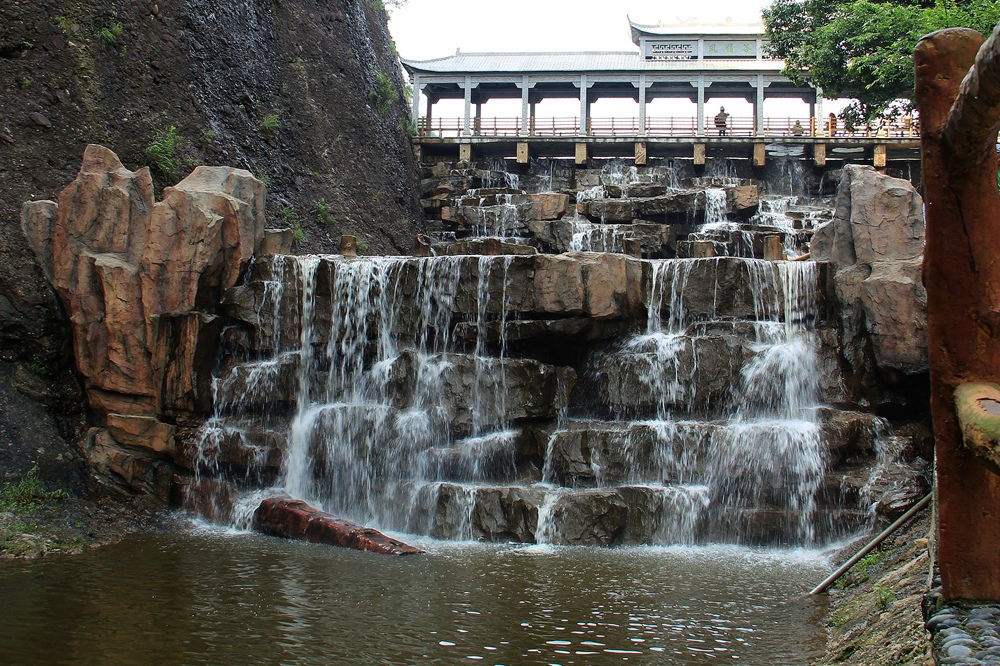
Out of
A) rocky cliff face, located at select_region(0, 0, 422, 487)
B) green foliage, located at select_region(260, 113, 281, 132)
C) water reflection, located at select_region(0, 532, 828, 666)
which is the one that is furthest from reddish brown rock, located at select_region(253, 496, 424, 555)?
green foliage, located at select_region(260, 113, 281, 132)

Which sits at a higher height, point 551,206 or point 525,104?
point 525,104

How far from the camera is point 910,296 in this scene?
38.4 feet

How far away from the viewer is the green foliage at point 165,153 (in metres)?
15.1

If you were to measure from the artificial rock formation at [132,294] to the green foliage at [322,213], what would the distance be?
22.8 feet

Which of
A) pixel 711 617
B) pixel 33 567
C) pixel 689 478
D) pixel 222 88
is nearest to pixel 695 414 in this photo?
pixel 689 478

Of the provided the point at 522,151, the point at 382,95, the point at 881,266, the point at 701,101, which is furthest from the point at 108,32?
the point at 701,101

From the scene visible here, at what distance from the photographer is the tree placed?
15.0 metres

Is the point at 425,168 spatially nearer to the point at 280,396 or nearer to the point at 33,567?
the point at 280,396

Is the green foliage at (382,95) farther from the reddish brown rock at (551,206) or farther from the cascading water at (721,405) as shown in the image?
the cascading water at (721,405)

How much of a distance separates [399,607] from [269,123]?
51.5ft

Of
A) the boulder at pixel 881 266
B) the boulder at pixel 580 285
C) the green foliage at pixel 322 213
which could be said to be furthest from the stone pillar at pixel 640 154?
the boulder at pixel 580 285

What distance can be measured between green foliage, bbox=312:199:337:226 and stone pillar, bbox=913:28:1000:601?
17.3 m

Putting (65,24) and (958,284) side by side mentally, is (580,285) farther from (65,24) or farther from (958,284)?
(65,24)

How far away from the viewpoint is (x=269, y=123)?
63.3 feet
